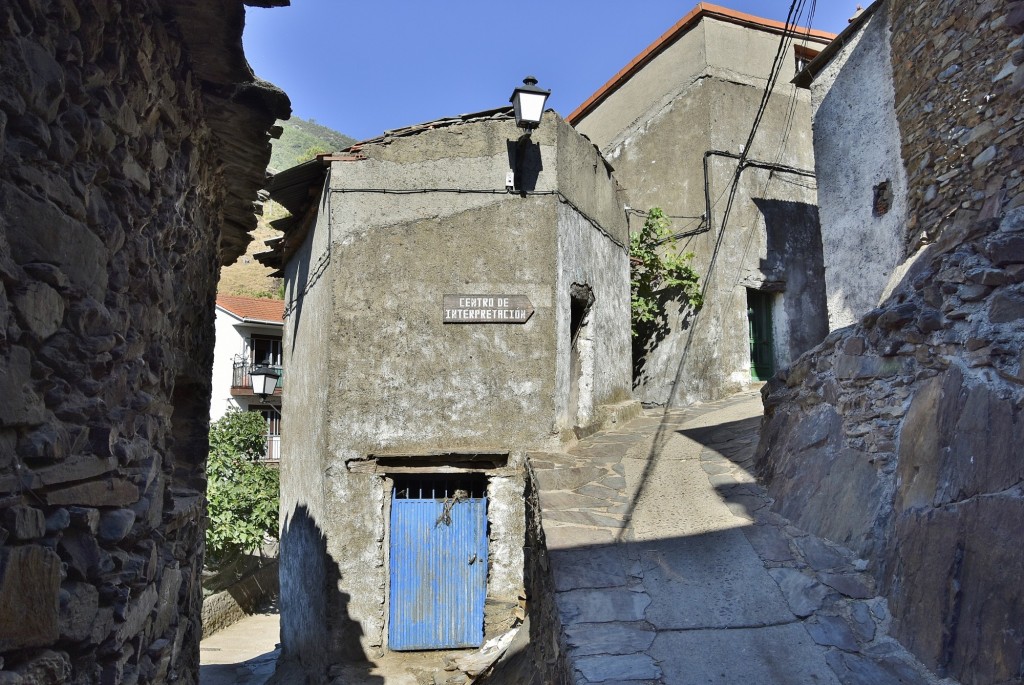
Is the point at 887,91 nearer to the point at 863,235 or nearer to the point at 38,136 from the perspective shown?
the point at 863,235

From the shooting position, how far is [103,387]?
299 cm

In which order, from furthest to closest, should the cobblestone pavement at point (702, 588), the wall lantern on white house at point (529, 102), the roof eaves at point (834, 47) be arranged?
1. the roof eaves at point (834, 47)
2. the wall lantern on white house at point (529, 102)
3. the cobblestone pavement at point (702, 588)

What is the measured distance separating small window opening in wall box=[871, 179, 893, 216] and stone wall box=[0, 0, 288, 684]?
24.4 feet

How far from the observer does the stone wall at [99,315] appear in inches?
91.0

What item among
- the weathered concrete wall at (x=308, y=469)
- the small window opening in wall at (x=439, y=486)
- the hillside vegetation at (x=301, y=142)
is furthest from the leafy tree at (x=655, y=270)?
the hillside vegetation at (x=301, y=142)

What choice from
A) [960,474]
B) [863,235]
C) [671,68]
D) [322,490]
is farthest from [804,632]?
[671,68]

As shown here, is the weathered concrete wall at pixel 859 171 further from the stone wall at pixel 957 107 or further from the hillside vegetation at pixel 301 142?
the hillside vegetation at pixel 301 142

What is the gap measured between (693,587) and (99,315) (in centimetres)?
392

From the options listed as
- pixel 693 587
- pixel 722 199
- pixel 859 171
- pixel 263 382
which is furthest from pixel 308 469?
pixel 722 199

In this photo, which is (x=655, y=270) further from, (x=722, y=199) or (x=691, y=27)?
(x=691, y=27)

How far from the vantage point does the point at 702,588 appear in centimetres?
516

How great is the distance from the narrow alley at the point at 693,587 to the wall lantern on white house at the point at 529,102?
3417mm

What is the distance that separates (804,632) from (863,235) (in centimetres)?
654

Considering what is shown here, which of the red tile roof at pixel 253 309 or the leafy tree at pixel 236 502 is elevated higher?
the red tile roof at pixel 253 309
